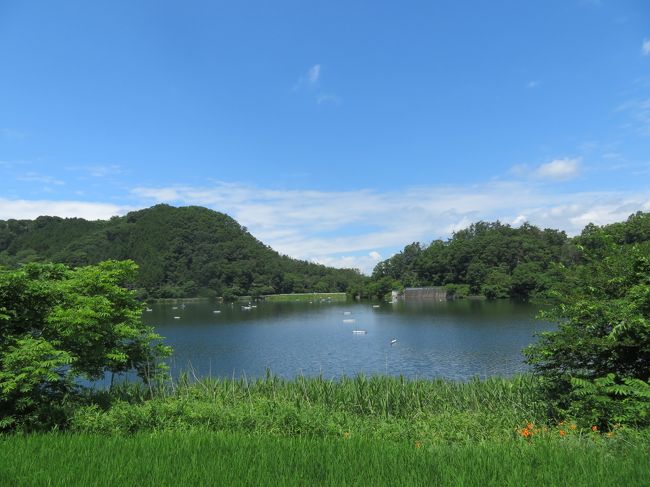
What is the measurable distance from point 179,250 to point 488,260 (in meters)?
75.8

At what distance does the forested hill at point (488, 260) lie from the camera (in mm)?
84312

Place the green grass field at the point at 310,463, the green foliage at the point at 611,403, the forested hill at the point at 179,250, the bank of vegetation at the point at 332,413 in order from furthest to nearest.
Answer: the forested hill at the point at 179,250 → the green foliage at the point at 611,403 → the bank of vegetation at the point at 332,413 → the green grass field at the point at 310,463

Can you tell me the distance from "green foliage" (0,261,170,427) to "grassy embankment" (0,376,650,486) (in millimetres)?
818

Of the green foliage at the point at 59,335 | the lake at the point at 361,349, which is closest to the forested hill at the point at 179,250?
the lake at the point at 361,349

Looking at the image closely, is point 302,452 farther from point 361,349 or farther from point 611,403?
point 361,349

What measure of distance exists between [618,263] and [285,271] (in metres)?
133

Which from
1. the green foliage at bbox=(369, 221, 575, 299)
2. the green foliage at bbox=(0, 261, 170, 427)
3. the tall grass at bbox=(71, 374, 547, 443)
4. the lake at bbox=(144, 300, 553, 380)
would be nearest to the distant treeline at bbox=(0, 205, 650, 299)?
the green foliage at bbox=(369, 221, 575, 299)

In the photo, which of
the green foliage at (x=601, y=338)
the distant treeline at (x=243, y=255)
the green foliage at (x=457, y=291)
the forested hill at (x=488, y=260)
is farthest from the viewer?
the green foliage at (x=457, y=291)

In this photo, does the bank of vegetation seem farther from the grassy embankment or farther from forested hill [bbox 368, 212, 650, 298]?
forested hill [bbox 368, 212, 650, 298]

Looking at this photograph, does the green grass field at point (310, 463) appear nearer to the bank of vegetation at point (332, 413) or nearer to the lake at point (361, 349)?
the bank of vegetation at point (332, 413)

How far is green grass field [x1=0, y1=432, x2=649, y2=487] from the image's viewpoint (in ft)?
12.8

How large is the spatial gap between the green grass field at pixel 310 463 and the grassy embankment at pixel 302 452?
0.04 ft

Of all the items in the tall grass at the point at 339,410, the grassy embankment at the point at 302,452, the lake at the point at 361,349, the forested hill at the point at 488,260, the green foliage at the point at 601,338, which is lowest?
the lake at the point at 361,349

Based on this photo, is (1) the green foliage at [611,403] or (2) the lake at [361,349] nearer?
(1) the green foliage at [611,403]
